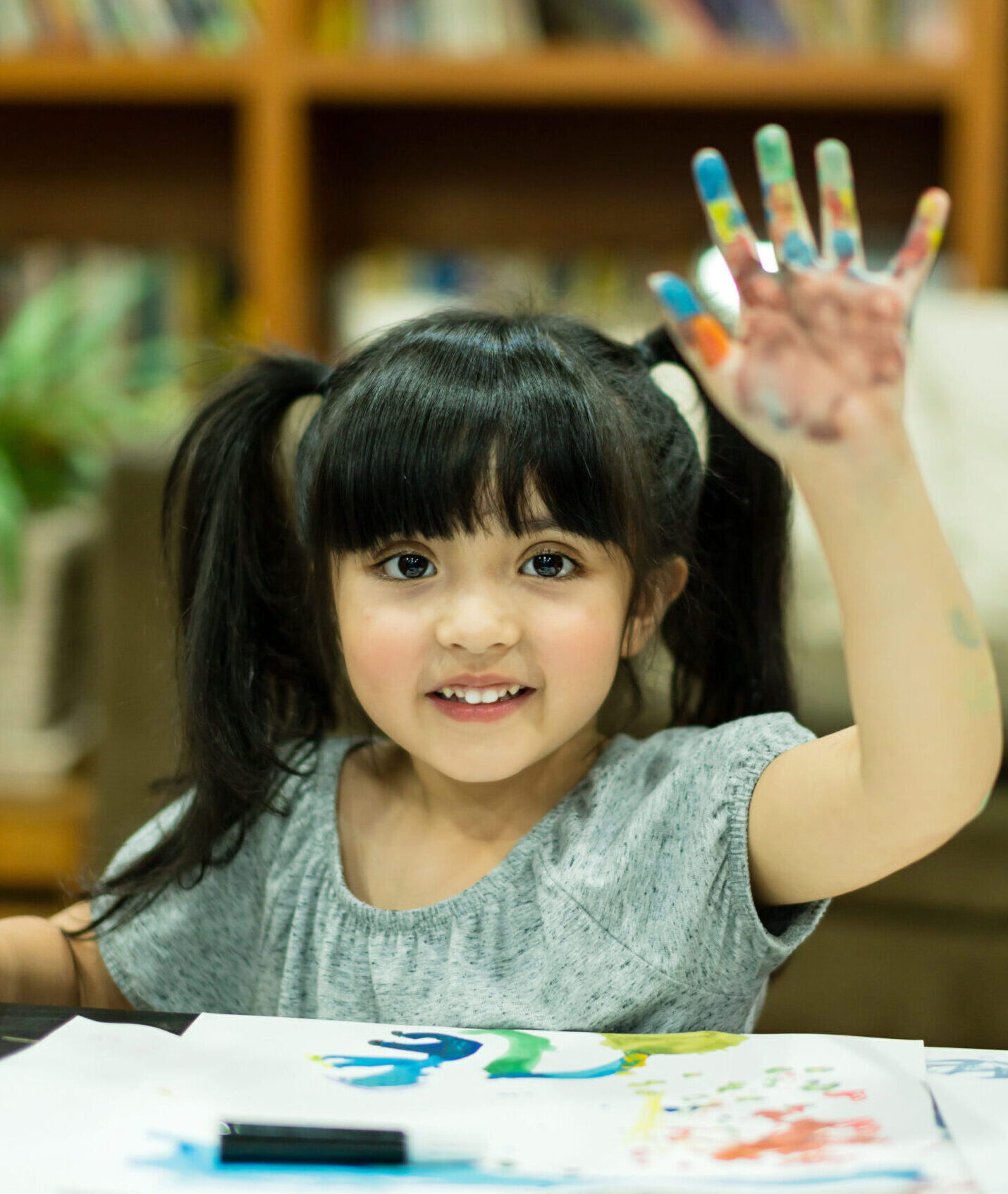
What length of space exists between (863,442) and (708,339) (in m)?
0.06

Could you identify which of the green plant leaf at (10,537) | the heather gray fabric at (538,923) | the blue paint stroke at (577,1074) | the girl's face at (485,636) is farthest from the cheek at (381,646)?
the green plant leaf at (10,537)

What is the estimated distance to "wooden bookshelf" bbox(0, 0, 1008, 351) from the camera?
1813mm

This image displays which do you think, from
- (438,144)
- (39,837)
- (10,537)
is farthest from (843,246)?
(438,144)

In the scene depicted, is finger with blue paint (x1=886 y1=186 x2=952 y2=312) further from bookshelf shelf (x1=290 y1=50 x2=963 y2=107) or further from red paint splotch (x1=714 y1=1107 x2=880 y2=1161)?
bookshelf shelf (x1=290 y1=50 x2=963 y2=107)

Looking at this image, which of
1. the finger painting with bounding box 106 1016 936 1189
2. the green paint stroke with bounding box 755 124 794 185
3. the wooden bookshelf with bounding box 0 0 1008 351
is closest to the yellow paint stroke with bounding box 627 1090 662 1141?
the finger painting with bounding box 106 1016 936 1189

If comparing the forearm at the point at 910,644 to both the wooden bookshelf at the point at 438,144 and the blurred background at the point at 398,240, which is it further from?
the wooden bookshelf at the point at 438,144

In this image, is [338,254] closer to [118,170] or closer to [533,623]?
[118,170]

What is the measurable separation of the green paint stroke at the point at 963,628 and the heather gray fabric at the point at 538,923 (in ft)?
0.47

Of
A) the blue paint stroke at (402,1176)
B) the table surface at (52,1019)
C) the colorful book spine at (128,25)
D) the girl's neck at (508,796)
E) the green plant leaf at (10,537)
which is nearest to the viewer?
the blue paint stroke at (402,1176)

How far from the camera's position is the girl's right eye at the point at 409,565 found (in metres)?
0.66

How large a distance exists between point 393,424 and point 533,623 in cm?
12

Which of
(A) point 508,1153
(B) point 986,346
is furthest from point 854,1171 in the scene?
(B) point 986,346

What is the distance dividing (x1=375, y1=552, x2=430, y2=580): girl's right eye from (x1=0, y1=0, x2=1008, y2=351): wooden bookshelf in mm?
1291

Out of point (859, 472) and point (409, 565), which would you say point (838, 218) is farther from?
point (409, 565)
